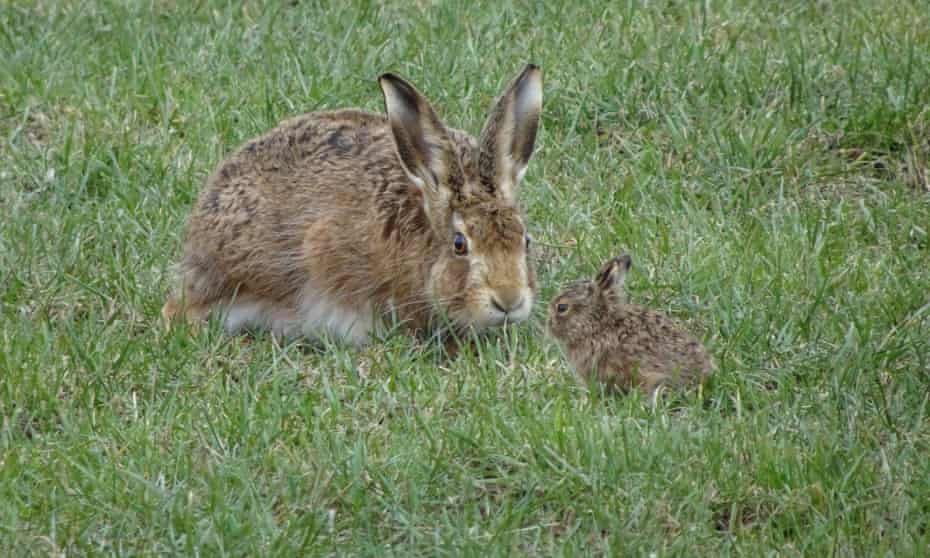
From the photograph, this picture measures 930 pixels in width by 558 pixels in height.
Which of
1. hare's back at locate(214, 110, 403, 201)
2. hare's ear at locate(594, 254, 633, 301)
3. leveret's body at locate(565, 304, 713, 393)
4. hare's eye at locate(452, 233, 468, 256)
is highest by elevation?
hare's back at locate(214, 110, 403, 201)

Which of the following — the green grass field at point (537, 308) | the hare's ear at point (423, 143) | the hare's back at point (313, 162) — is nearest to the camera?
the green grass field at point (537, 308)

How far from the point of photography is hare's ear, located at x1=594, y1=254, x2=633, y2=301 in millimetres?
6438

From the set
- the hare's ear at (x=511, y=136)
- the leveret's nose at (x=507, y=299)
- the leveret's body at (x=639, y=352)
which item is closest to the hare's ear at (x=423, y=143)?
the hare's ear at (x=511, y=136)

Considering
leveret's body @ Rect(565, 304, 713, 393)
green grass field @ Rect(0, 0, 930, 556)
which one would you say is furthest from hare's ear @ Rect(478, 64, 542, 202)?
leveret's body @ Rect(565, 304, 713, 393)

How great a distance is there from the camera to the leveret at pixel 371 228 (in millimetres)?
6465

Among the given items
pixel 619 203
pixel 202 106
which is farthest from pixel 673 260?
pixel 202 106

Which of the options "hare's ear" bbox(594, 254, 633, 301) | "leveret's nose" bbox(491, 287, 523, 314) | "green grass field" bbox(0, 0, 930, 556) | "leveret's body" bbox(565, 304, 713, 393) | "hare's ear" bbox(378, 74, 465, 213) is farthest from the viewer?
"hare's ear" bbox(378, 74, 465, 213)

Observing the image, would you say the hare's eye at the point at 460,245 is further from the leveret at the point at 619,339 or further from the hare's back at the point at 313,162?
the hare's back at the point at 313,162

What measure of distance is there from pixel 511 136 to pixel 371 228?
634 mm

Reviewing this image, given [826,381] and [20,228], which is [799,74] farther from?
[20,228]

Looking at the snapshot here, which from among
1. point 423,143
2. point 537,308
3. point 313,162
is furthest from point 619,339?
point 313,162

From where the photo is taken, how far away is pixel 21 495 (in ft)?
17.5

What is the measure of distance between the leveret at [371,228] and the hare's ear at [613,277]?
0.25 meters

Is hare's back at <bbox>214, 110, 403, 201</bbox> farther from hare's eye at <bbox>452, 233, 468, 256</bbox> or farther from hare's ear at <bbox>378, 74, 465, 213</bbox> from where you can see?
hare's eye at <bbox>452, 233, 468, 256</bbox>
